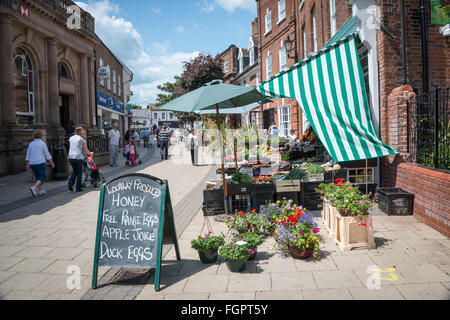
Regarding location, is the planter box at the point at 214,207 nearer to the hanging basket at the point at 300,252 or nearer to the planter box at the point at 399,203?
the hanging basket at the point at 300,252

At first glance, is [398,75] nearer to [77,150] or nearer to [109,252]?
[109,252]

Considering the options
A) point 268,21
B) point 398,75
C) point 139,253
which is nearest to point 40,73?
point 268,21

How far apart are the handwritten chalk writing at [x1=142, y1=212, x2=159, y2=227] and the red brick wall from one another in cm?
415

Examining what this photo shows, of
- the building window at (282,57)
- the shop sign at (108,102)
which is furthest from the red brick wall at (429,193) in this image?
the shop sign at (108,102)

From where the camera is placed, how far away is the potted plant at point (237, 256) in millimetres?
3971

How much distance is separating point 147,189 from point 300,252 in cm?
208

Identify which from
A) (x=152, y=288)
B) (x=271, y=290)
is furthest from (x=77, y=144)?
(x=271, y=290)

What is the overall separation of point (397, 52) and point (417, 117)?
164 cm

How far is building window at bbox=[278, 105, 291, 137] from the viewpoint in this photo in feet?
57.9

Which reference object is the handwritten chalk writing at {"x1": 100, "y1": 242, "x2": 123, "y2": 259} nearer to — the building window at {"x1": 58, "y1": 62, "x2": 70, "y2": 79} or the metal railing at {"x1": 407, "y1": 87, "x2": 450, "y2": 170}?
the metal railing at {"x1": 407, "y1": 87, "x2": 450, "y2": 170}

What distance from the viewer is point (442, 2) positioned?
717cm

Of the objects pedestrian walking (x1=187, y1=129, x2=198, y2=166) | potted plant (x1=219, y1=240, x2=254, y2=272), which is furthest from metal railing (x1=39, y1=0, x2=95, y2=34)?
potted plant (x1=219, y1=240, x2=254, y2=272)

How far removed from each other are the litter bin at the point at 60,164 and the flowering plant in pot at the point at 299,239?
9321mm

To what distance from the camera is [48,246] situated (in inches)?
202
